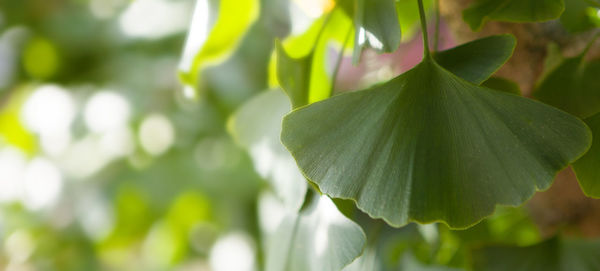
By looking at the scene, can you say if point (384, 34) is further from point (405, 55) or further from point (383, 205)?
point (405, 55)

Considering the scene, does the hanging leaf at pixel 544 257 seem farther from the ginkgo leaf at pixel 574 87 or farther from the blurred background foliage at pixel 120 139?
the blurred background foliage at pixel 120 139

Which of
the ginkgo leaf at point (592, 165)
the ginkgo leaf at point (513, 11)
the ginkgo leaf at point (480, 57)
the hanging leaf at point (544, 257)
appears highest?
the ginkgo leaf at point (513, 11)

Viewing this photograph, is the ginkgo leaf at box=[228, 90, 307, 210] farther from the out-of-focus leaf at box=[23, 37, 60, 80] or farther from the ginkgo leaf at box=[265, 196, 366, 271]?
the out-of-focus leaf at box=[23, 37, 60, 80]

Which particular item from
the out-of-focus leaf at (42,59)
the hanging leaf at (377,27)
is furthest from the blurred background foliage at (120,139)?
the hanging leaf at (377,27)

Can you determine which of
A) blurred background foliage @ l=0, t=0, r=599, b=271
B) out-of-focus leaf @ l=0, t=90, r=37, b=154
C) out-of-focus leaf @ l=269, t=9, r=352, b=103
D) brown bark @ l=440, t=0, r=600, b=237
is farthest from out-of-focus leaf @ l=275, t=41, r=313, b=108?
out-of-focus leaf @ l=0, t=90, r=37, b=154

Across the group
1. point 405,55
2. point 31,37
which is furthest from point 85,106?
point 405,55
